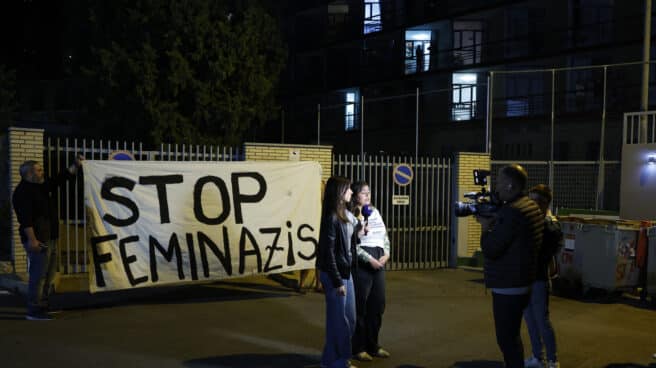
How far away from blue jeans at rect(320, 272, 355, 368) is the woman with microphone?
1.22 ft

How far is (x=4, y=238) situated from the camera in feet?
49.7

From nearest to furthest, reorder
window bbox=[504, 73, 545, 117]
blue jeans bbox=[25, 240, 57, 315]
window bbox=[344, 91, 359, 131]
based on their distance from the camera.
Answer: blue jeans bbox=[25, 240, 57, 315]
window bbox=[504, 73, 545, 117]
window bbox=[344, 91, 359, 131]

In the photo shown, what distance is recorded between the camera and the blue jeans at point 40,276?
792cm

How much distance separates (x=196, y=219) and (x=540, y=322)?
15.9 feet

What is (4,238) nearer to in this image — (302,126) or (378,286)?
(378,286)

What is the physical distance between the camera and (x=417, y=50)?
36062mm

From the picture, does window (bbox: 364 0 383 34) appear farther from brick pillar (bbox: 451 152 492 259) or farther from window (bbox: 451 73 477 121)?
brick pillar (bbox: 451 152 492 259)

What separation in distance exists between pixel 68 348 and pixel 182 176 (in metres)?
2.91

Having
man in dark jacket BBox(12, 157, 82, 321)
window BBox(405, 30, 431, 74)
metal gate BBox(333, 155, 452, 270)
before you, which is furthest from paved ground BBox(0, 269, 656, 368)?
window BBox(405, 30, 431, 74)

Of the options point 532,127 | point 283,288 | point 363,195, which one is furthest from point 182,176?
point 532,127

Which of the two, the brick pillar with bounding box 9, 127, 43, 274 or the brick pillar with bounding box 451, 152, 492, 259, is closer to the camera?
the brick pillar with bounding box 9, 127, 43, 274

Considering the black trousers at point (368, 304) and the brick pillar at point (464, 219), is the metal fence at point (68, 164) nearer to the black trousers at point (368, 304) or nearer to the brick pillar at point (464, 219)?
the brick pillar at point (464, 219)

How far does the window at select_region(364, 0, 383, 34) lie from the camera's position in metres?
37.9

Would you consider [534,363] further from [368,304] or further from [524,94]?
[524,94]
